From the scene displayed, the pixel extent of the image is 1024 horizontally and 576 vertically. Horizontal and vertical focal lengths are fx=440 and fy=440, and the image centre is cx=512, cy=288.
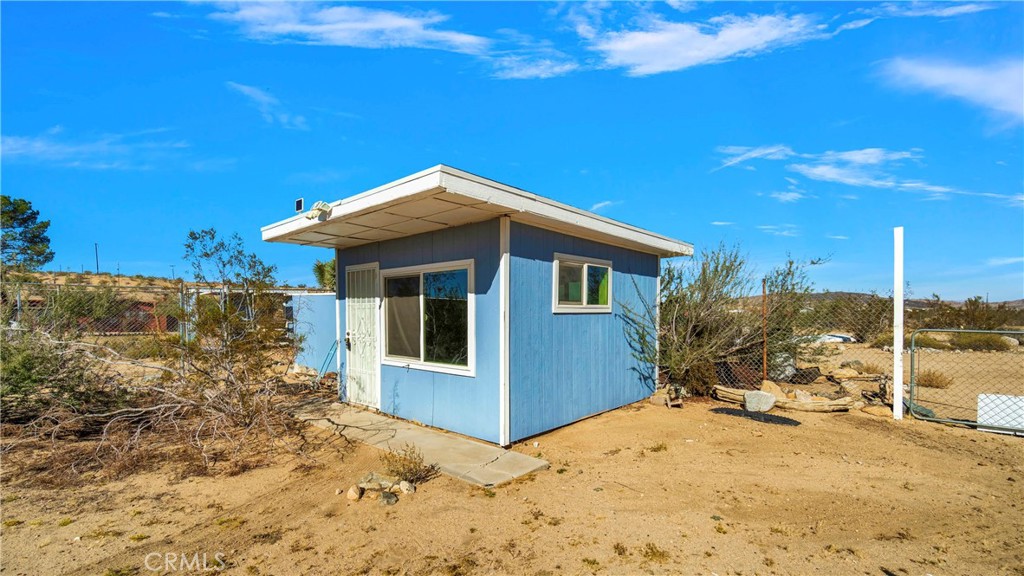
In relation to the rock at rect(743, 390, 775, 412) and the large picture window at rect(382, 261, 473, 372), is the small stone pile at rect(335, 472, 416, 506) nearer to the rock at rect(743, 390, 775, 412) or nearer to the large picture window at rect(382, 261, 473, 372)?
the large picture window at rect(382, 261, 473, 372)

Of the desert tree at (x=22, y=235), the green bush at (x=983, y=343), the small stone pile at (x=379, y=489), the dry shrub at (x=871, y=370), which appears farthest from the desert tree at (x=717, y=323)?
the desert tree at (x=22, y=235)

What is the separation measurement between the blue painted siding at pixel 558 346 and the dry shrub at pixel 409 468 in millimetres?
1136

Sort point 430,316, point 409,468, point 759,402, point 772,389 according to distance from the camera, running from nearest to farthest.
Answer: point 409,468 < point 430,316 < point 759,402 < point 772,389

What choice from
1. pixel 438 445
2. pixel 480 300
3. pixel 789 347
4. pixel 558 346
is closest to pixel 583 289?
pixel 558 346

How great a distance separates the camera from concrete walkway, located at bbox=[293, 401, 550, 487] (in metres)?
4.15

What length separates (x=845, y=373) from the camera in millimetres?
8656

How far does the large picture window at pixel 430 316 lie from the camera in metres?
5.38

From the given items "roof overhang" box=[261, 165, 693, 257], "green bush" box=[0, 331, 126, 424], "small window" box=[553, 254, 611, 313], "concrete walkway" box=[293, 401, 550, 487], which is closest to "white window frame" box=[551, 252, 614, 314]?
"small window" box=[553, 254, 611, 313]

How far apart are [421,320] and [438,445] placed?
1.66 m

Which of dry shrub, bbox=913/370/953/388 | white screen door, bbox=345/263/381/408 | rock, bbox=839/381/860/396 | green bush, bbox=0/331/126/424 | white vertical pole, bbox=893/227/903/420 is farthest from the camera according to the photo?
dry shrub, bbox=913/370/953/388

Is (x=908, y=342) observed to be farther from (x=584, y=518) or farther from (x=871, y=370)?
(x=584, y=518)

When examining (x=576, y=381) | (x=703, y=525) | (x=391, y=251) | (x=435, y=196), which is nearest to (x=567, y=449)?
(x=576, y=381)

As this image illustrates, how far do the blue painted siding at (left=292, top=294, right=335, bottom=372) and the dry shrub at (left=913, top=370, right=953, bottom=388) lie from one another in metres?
11.4

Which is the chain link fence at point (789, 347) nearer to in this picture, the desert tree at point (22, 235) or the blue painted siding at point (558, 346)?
the blue painted siding at point (558, 346)
